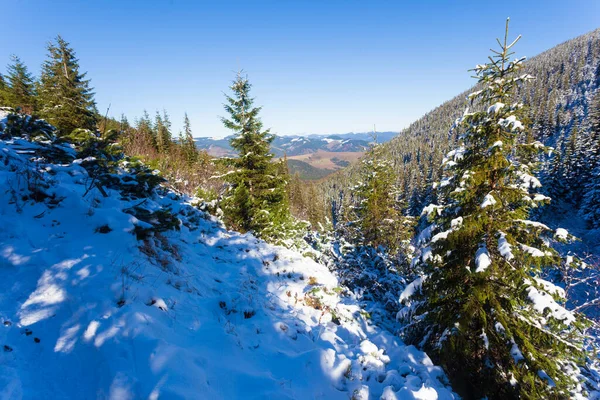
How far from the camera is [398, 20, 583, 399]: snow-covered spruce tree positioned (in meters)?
5.35

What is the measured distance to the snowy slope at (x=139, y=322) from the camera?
2.62 metres

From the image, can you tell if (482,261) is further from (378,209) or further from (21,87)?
(21,87)

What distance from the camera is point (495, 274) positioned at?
5758 millimetres

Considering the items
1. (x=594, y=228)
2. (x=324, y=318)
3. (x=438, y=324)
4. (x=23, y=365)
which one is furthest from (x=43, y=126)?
(x=594, y=228)

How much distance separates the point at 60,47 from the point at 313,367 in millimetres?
24114

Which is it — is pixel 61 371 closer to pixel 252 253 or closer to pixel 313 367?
pixel 313 367

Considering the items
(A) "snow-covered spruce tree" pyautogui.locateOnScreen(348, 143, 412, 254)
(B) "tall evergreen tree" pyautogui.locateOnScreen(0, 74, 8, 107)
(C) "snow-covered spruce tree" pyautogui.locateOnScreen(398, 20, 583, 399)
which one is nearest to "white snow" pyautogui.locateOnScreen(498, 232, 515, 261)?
(C) "snow-covered spruce tree" pyautogui.locateOnScreen(398, 20, 583, 399)

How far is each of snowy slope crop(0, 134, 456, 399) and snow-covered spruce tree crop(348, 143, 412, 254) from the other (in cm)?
1066

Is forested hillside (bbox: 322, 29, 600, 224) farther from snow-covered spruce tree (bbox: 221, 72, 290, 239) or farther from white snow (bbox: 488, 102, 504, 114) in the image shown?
snow-covered spruce tree (bbox: 221, 72, 290, 239)

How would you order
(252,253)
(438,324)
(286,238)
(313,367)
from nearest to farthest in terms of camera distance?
(313,367), (438,324), (252,253), (286,238)

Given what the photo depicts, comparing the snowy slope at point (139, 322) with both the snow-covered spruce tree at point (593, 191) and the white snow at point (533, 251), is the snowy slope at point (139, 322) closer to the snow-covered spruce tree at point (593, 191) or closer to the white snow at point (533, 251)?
the white snow at point (533, 251)

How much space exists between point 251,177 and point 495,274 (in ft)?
36.1

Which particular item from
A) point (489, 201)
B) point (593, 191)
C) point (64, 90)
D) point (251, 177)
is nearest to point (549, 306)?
point (489, 201)

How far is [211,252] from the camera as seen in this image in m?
7.95
